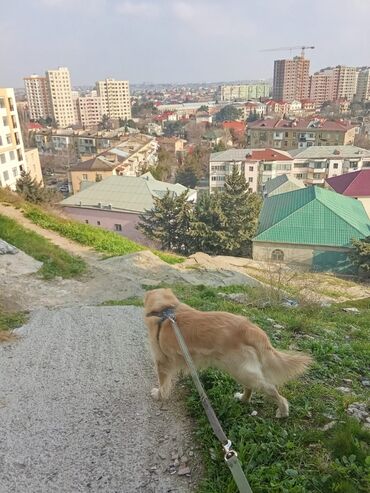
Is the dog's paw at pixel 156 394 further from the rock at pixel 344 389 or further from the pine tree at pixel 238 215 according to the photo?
the pine tree at pixel 238 215

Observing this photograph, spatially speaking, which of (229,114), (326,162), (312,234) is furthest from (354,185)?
(229,114)

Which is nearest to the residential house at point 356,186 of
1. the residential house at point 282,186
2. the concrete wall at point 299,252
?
the residential house at point 282,186

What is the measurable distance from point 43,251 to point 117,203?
62.8 ft

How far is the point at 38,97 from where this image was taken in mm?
128500

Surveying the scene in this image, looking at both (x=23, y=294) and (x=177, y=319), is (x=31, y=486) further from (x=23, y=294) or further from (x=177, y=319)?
(x=23, y=294)

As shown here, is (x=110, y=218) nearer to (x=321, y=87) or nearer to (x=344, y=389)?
(x=344, y=389)

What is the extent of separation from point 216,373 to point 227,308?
329cm

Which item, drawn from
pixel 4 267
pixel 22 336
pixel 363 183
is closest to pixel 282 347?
pixel 22 336

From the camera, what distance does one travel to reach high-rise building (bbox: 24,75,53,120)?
12500cm

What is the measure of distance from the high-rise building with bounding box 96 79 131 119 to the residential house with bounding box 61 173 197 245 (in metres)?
116

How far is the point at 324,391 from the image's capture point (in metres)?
3.94

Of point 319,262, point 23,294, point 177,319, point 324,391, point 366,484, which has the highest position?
point 177,319

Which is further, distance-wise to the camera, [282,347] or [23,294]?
Result: [23,294]

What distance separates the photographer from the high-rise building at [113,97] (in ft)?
459
